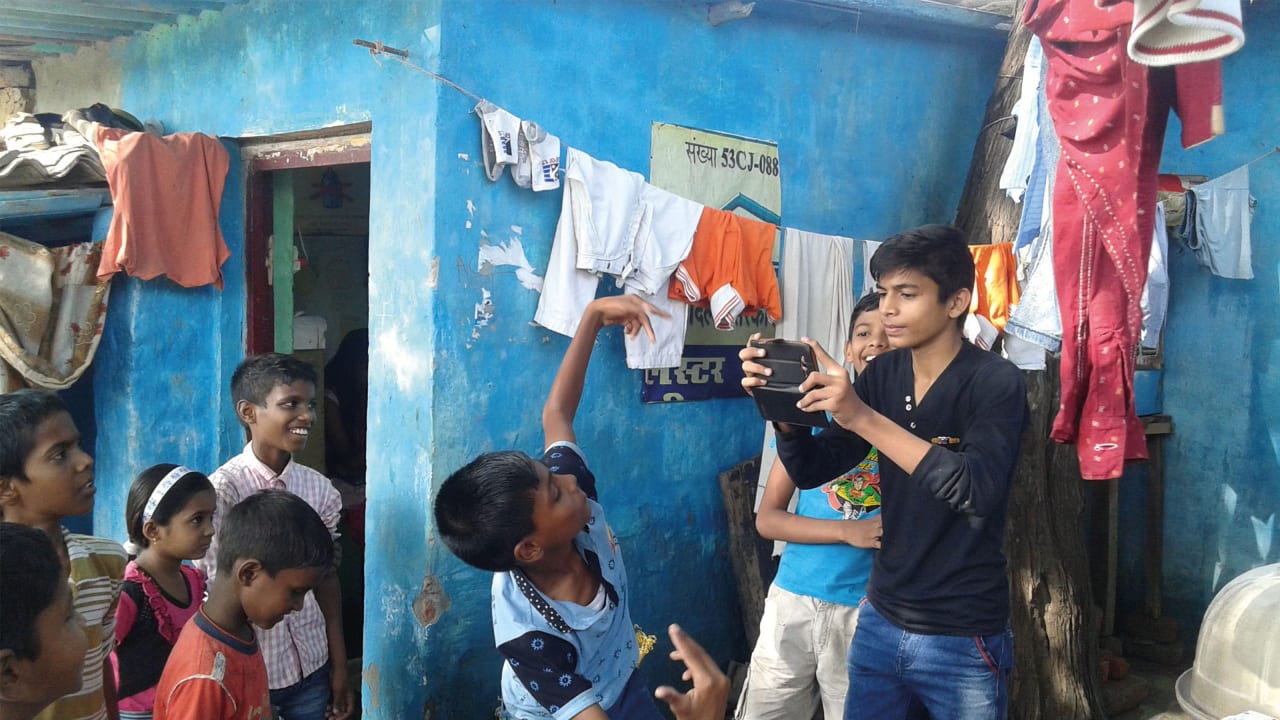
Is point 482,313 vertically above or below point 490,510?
above

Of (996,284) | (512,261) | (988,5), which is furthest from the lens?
(988,5)

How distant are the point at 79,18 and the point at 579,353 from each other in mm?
3757

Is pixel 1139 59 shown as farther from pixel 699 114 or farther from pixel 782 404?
pixel 699 114

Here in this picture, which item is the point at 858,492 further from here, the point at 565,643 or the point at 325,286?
the point at 325,286

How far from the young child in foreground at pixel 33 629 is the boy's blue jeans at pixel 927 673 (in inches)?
69.7

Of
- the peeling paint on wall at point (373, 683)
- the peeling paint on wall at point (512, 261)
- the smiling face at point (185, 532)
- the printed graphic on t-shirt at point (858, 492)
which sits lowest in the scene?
the peeling paint on wall at point (373, 683)

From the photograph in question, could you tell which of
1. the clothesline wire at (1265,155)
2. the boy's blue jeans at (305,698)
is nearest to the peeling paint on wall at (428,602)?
the boy's blue jeans at (305,698)

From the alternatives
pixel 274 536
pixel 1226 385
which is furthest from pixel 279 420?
pixel 1226 385

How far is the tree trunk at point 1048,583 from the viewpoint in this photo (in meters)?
4.21

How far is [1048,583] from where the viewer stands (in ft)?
14.0

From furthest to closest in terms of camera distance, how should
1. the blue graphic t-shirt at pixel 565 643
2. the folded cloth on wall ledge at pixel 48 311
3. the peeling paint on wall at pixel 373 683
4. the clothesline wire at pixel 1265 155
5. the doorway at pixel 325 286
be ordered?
the clothesline wire at pixel 1265 155 < the folded cloth on wall ledge at pixel 48 311 < the doorway at pixel 325 286 < the peeling paint on wall at pixel 373 683 < the blue graphic t-shirt at pixel 565 643

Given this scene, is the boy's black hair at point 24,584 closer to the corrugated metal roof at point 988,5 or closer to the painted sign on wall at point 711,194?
the painted sign on wall at point 711,194

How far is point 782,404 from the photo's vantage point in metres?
2.28

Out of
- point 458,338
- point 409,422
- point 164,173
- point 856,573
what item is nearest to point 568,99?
point 458,338
